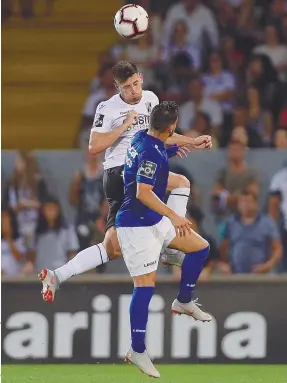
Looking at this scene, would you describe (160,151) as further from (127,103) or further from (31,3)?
(31,3)

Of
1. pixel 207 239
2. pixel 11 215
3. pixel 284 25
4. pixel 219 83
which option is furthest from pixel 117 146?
pixel 284 25

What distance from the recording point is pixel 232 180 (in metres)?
13.0

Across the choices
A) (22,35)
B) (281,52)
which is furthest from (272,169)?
(22,35)

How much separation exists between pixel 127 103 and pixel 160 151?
0.78 m

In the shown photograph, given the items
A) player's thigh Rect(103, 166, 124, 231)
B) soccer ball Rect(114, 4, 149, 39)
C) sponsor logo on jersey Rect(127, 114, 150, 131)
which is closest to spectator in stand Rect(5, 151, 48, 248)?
player's thigh Rect(103, 166, 124, 231)

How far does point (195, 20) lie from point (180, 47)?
405mm

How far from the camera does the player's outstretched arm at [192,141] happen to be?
923cm

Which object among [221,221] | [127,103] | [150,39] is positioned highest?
[150,39]

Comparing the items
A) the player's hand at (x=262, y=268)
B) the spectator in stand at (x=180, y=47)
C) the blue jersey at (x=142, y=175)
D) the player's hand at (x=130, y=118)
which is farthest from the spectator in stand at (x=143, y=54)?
the blue jersey at (x=142, y=175)

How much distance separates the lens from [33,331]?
11.6m

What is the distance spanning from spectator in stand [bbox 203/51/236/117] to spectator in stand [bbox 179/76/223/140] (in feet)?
0.27

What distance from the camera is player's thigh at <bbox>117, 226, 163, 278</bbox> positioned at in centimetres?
913

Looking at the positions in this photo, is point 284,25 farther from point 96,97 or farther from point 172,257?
point 172,257

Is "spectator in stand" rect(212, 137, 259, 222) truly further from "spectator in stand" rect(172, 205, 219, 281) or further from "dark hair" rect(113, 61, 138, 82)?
"dark hair" rect(113, 61, 138, 82)
